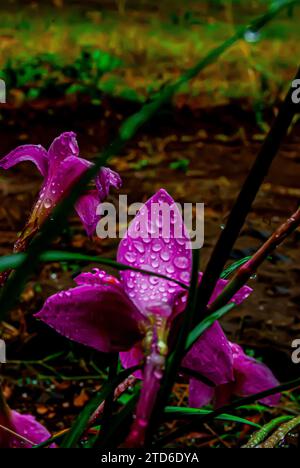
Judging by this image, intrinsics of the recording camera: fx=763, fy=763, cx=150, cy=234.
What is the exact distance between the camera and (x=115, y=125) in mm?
3160

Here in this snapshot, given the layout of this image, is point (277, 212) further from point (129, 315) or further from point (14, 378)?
point (129, 315)

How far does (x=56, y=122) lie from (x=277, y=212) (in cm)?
119

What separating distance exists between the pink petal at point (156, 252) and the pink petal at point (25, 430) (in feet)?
0.41

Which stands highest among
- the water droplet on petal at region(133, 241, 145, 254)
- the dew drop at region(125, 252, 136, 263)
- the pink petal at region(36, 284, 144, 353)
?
the water droplet on petal at region(133, 241, 145, 254)

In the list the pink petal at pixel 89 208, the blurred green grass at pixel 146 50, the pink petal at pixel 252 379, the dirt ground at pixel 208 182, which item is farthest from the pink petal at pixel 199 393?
the blurred green grass at pixel 146 50

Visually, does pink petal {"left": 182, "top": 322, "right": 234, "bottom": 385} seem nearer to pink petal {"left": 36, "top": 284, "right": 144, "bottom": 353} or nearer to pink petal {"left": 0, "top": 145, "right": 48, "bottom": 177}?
pink petal {"left": 36, "top": 284, "right": 144, "bottom": 353}

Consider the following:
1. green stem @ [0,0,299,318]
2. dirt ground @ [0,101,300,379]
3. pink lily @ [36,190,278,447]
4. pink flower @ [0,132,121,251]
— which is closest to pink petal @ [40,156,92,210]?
pink flower @ [0,132,121,251]

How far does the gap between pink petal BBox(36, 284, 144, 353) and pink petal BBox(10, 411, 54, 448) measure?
0.31 ft

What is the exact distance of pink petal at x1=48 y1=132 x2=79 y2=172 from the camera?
491mm

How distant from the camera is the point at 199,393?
408 millimetres

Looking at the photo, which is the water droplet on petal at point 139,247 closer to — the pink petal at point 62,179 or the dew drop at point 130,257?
the dew drop at point 130,257

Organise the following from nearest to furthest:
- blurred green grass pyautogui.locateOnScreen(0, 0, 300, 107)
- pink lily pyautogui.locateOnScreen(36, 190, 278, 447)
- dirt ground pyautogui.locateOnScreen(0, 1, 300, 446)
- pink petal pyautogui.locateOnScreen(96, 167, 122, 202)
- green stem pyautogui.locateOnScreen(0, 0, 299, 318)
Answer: green stem pyautogui.locateOnScreen(0, 0, 299, 318) < pink lily pyautogui.locateOnScreen(36, 190, 278, 447) < pink petal pyautogui.locateOnScreen(96, 167, 122, 202) < dirt ground pyautogui.locateOnScreen(0, 1, 300, 446) < blurred green grass pyautogui.locateOnScreen(0, 0, 300, 107)

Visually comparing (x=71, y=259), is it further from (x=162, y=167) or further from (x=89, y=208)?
(x=162, y=167)
